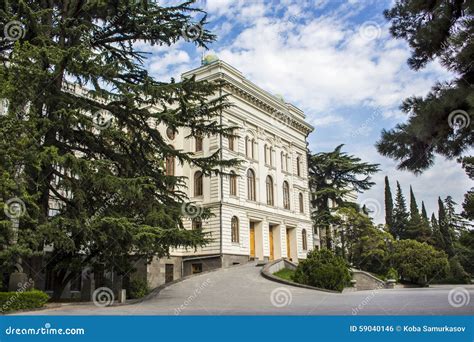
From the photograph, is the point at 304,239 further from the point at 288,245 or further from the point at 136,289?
the point at 136,289

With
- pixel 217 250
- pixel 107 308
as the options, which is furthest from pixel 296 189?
pixel 107 308

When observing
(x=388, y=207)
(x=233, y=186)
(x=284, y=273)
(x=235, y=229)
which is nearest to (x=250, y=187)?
(x=233, y=186)

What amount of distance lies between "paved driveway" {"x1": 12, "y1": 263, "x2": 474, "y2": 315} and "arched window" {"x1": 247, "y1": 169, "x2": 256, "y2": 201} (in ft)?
31.7

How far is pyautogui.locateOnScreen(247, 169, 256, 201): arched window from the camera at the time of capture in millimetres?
35319

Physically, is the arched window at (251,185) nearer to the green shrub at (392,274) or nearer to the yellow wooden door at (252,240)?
the yellow wooden door at (252,240)

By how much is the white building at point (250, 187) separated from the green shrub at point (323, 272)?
749 cm

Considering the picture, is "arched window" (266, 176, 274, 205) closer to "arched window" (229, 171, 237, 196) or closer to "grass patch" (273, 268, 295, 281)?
"arched window" (229, 171, 237, 196)

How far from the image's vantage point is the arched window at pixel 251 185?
35319 mm

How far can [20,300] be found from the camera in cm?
1335

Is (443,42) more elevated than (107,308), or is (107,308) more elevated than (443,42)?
(443,42)

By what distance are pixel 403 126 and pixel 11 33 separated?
13408 millimetres

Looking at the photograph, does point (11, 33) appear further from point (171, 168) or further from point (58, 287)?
point (171, 168)

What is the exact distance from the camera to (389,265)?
1492 inches

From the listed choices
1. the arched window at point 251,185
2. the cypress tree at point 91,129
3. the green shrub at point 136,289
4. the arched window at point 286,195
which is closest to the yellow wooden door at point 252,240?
the arched window at point 251,185
